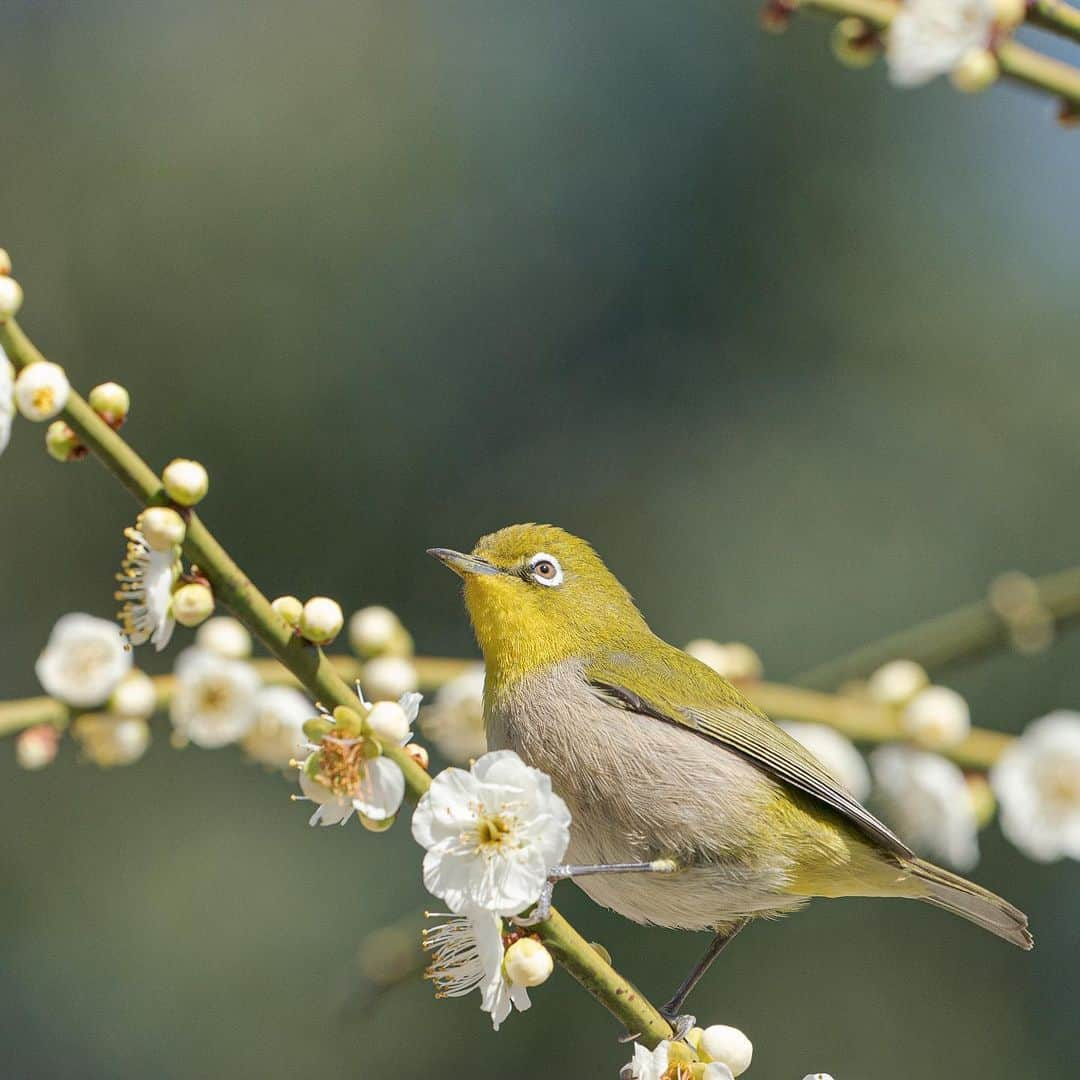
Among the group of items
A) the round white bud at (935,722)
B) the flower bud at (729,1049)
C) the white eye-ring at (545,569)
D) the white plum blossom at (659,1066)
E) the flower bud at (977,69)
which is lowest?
the white plum blossom at (659,1066)

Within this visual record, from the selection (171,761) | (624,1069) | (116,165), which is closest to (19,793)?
(171,761)

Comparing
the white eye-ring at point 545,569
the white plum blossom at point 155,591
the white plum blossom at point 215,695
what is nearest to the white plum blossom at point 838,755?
the white eye-ring at point 545,569

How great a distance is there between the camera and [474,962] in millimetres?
2562

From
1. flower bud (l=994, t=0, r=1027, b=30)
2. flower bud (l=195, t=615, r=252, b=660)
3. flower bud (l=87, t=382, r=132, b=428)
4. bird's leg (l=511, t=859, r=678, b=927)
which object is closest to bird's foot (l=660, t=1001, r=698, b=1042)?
bird's leg (l=511, t=859, r=678, b=927)

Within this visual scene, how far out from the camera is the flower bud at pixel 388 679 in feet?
10.4

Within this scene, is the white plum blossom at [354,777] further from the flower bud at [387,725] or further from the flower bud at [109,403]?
the flower bud at [109,403]

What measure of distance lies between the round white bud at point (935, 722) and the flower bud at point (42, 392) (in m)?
2.00

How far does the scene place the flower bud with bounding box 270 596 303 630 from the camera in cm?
211

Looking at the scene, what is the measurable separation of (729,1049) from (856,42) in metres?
1.93

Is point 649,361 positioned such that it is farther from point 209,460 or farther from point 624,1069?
point 624,1069

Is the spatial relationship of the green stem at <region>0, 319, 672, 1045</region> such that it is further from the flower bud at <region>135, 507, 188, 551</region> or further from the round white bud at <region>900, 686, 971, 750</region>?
the round white bud at <region>900, 686, 971, 750</region>

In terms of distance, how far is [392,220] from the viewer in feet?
40.6

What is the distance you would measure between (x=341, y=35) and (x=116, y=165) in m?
2.22

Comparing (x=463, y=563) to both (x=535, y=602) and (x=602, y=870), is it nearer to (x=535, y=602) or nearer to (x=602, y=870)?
(x=535, y=602)
